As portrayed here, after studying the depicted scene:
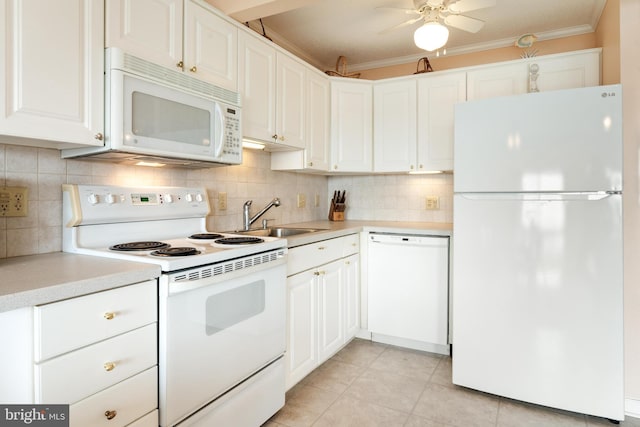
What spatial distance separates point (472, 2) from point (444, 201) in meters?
1.60

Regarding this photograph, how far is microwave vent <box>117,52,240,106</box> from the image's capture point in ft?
4.71

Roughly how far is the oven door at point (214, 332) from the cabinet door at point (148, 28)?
0.95 metres

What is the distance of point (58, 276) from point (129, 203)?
67 centimetres

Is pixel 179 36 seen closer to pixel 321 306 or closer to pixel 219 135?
pixel 219 135

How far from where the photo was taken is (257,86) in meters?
2.17

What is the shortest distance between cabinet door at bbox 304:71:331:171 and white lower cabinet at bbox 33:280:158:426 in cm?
176

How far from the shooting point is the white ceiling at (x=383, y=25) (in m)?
2.42

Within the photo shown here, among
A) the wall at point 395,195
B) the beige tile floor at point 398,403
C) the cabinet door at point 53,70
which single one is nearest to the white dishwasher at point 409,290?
the beige tile floor at point 398,403

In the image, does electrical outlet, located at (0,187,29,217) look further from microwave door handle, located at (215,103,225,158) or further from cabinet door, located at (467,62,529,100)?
cabinet door, located at (467,62,529,100)

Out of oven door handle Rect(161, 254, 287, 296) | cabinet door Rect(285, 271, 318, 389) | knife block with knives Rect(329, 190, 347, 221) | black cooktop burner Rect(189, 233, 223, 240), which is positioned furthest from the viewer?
knife block with knives Rect(329, 190, 347, 221)

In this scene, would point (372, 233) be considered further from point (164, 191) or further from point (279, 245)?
point (164, 191)

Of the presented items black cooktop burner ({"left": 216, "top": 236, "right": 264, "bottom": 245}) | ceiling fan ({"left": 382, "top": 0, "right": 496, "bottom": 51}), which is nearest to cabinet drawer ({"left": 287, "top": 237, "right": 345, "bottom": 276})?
black cooktop burner ({"left": 216, "top": 236, "right": 264, "bottom": 245})

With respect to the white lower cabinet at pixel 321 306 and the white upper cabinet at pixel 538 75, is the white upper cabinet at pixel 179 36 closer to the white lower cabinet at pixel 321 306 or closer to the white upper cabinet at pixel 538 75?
the white lower cabinet at pixel 321 306

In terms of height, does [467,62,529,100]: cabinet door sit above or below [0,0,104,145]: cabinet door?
above
